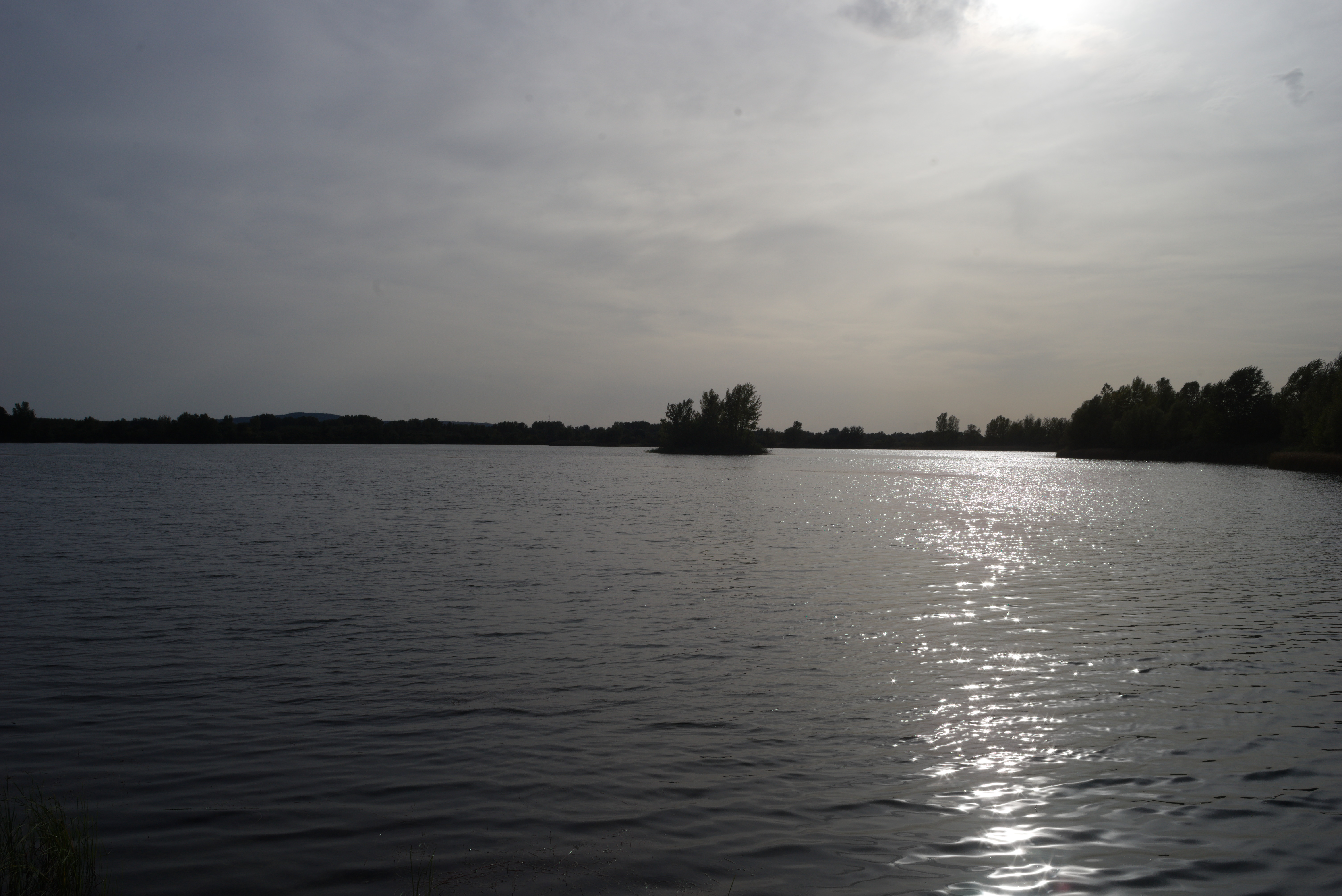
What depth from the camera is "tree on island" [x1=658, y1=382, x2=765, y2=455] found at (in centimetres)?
18438

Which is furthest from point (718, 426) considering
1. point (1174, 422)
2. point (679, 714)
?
point (679, 714)

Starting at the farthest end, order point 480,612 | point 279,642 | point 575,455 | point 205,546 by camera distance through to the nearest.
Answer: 1. point 575,455
2. point 205,546
3. point 480,612
4. point 279,642

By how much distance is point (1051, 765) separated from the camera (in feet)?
31.8

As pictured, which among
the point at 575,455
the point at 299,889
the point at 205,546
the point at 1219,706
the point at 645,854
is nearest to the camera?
the point at 299,889

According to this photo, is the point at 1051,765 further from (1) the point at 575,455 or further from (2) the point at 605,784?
(1) the point at 575,455

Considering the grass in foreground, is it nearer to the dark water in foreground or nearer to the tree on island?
the dark water in foreground

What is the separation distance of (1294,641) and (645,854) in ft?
52.7

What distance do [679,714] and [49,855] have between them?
7.19 m

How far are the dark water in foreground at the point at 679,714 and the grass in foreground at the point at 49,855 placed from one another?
38cm

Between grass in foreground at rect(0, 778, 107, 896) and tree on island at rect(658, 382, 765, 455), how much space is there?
585 ft

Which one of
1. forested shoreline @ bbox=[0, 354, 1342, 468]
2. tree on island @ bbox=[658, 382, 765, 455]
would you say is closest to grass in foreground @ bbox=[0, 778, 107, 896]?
forested shoreline @ bbox=[0, 354, 1342, 468]

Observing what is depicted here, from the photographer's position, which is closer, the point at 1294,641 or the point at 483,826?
the point at 483,826

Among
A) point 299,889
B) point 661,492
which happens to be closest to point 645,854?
point 299,889

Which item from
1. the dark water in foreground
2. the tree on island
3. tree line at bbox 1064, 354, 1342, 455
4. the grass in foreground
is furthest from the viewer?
the tree on island
